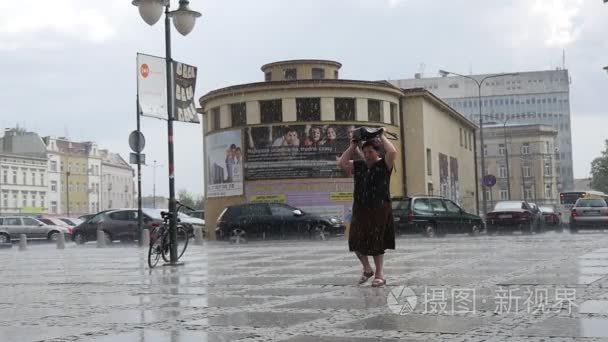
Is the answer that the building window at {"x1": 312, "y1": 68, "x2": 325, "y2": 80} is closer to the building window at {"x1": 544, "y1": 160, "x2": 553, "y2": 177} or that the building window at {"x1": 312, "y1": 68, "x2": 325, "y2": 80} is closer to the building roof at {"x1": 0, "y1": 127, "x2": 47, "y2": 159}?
the building roof at {"x1": 0, "y1": 127, "x2": 47, "y2": 159}

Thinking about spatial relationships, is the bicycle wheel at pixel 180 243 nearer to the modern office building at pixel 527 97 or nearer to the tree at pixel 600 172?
the tree at pixel 600 172

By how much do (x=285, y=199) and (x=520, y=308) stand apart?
32696 millimetres

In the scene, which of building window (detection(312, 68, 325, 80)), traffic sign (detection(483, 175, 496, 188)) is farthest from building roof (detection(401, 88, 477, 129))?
traffic sign (detection(483, 175, 496, 188))

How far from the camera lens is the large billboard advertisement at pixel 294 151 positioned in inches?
1551

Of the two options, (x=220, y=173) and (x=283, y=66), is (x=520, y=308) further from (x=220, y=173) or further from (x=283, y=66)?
(x=283, y=66)

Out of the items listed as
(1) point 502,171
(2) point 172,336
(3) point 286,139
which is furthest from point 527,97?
(2) point 172,336

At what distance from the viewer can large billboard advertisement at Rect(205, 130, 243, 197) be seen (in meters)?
40.3

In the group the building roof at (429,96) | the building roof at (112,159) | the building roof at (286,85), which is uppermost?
the building roof at (112,159)

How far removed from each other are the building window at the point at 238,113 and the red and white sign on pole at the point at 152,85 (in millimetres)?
24508

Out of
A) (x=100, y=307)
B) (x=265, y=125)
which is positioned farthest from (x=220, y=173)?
(x=100, y=307)

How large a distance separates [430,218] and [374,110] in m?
14.8

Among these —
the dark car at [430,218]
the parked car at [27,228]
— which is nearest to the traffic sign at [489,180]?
the dark car at [430,218]

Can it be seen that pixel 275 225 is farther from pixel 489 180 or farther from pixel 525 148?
pixel 525 148

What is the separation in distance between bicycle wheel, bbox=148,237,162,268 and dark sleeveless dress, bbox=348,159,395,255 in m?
5.98
